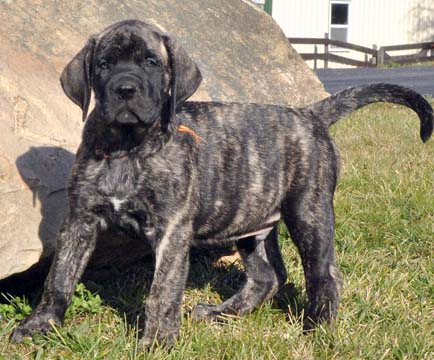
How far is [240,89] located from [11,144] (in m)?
2.91

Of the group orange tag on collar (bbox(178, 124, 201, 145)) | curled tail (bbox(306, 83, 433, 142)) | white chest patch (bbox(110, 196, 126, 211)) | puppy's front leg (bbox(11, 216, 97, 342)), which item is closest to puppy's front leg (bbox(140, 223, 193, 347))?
white chest patch (bbox(110, 196, 126, 211))

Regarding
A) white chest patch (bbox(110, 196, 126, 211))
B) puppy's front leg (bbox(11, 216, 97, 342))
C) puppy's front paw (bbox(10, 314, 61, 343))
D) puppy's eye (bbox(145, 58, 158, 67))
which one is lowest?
puppy's front paw (bbox(10, 314, 61, 343))

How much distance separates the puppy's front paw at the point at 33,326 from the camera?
433 cm

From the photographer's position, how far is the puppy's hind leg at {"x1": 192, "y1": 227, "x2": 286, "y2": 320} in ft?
16.2

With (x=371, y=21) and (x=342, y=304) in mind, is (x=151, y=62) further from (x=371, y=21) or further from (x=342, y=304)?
(x=371, y=21)

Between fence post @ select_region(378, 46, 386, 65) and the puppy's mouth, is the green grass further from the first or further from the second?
fence post @ select_region(378, 46, 386, 65)

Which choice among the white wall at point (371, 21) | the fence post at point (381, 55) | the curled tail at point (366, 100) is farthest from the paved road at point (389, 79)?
the curled tail at point (366, 100)

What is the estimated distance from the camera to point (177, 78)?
4.36 metres

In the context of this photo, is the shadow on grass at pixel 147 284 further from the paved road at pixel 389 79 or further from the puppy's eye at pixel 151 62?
the paved road at pixel 389 79

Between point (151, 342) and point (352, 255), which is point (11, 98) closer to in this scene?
point (151, 342)

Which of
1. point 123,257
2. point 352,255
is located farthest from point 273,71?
point 123,257

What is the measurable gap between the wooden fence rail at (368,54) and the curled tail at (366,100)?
25.0 meters

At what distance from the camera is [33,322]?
14.3ft

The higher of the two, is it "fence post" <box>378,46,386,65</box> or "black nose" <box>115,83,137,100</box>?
"black nose" <box>115,83,137,100</box>
